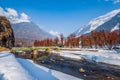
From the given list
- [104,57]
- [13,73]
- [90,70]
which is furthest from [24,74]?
[104,57]

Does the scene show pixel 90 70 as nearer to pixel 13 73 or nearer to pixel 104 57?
pixel 13 73

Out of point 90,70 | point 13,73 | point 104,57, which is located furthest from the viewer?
point 104,57

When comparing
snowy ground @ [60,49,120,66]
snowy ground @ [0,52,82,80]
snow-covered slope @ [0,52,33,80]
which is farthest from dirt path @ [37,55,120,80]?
snow-covered slope @ [0,52,33,80]

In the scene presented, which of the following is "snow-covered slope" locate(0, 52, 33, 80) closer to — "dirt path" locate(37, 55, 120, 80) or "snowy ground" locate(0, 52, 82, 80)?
"snowy ground" locate(0, 52, 82, 80)

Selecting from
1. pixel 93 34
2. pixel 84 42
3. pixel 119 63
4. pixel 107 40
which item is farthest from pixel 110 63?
pixel 84 42

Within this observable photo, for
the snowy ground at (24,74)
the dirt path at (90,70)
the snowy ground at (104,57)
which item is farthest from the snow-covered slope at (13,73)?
the snowy ground at (104,57)

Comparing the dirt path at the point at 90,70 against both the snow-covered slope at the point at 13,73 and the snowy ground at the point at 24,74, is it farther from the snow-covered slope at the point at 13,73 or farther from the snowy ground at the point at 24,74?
the snow-covered slope at the point at 13,73

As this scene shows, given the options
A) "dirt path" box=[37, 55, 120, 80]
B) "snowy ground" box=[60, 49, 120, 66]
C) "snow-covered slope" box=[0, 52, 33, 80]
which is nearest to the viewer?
"snow-covered slope" box=[0, 52, 33, 80]

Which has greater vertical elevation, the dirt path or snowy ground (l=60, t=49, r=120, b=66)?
snowy ground (l=60, t=49, r=120, b=66)

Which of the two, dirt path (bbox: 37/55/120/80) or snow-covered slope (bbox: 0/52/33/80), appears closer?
snow-covered slope (bbox: 0/52/33/80)

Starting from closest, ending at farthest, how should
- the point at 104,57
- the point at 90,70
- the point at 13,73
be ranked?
the point at 13,73
the point at 90,70
the point at 104,57

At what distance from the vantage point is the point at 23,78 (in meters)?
17.7

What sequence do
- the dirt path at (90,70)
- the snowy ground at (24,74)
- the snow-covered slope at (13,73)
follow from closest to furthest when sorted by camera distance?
the snow-covered slope at (13,73) → the snowy ground at (24,74) → the dirt path at (90,70)

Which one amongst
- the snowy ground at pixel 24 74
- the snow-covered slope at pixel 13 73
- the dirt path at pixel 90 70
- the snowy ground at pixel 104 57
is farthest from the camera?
the snowy ground at pixel 104 57
